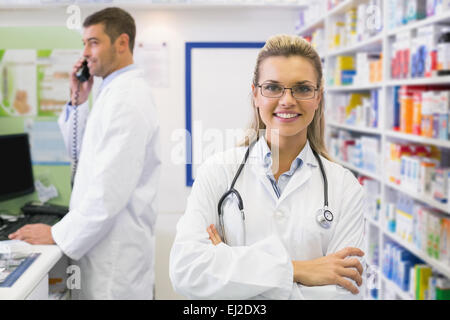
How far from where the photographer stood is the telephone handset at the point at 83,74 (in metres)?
1.23

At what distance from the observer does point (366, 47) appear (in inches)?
119

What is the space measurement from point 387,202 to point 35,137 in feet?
6.76

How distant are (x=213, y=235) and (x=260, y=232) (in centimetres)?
10

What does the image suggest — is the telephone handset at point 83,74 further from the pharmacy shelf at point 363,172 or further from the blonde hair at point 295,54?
the pharmacy shelf at point 363,172

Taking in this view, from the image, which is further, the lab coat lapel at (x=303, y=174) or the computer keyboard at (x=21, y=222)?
the computer keyboard at (x=21, y=222)

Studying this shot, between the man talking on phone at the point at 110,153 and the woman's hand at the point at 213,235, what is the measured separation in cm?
32

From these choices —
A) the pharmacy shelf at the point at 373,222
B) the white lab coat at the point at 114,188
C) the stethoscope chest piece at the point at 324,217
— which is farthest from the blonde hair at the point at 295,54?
the pharmacy shelf at the point at 373,222

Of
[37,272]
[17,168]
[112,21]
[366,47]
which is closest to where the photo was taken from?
[112,21]

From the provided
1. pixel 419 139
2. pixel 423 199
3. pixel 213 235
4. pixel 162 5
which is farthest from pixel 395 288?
pixel 162 5

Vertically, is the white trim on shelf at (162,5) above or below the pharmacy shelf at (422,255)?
above

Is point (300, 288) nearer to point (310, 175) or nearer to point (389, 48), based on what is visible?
point (310, 175)

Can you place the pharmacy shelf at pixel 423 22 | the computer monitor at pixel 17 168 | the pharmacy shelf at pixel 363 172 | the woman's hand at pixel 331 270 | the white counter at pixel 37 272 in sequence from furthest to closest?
the pharmacy shelf at pixel 363 172 < the pharmacy shelf at pixel 423 22 < the computer monitor at pixel 17 168 < the white counter at pixel 37 272 < the woman's hand at pixel 331 270

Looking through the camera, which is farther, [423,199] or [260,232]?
[423,199]

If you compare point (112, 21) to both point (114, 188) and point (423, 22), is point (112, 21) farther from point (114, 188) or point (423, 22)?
point (423, 22)
